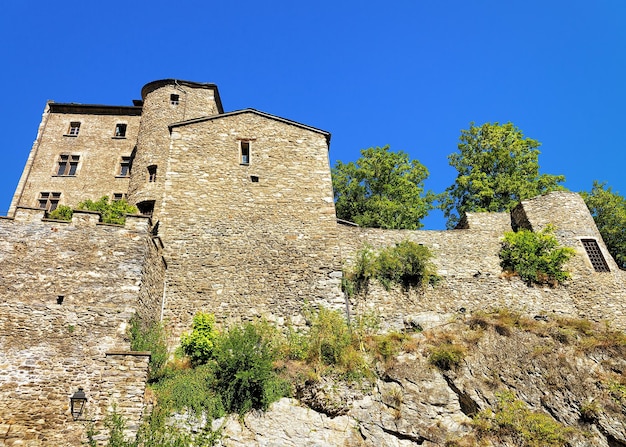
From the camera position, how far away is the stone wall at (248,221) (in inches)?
654

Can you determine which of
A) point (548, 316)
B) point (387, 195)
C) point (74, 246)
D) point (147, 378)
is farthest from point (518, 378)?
point (387, 195)

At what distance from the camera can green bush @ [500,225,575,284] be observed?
1897cm

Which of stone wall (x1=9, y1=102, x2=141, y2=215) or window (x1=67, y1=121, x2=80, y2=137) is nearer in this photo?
stone wall (x1=9, y1=102, x2=141, y2=215)

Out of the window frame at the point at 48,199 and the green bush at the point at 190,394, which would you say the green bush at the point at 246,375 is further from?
the window frame at the point at 48,199

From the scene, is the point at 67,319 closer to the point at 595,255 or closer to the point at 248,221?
the point at 248,221

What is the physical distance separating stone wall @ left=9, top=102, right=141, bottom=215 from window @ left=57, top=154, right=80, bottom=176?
0.54 feet

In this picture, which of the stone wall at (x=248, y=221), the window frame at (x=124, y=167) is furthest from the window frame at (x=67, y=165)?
the stone wall at (x=248, y=221)

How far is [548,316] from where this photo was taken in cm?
1780

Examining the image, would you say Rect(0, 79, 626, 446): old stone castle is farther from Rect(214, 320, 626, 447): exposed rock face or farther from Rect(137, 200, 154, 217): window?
Rect(214, 320, 626, 447): exposed rock face

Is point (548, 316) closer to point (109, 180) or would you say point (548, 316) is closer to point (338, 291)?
point (338, 291)

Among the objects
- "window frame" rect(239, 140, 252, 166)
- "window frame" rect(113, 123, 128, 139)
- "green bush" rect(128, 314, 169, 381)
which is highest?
"window frame" rect(113, 123, 128, 139)

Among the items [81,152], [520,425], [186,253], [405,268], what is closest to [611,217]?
[405,268]

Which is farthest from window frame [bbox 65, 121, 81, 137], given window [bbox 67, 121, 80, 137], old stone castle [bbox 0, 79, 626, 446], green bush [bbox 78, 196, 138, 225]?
green bush [bbox 78, 196, 138, 225]

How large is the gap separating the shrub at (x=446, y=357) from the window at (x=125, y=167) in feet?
58.7
